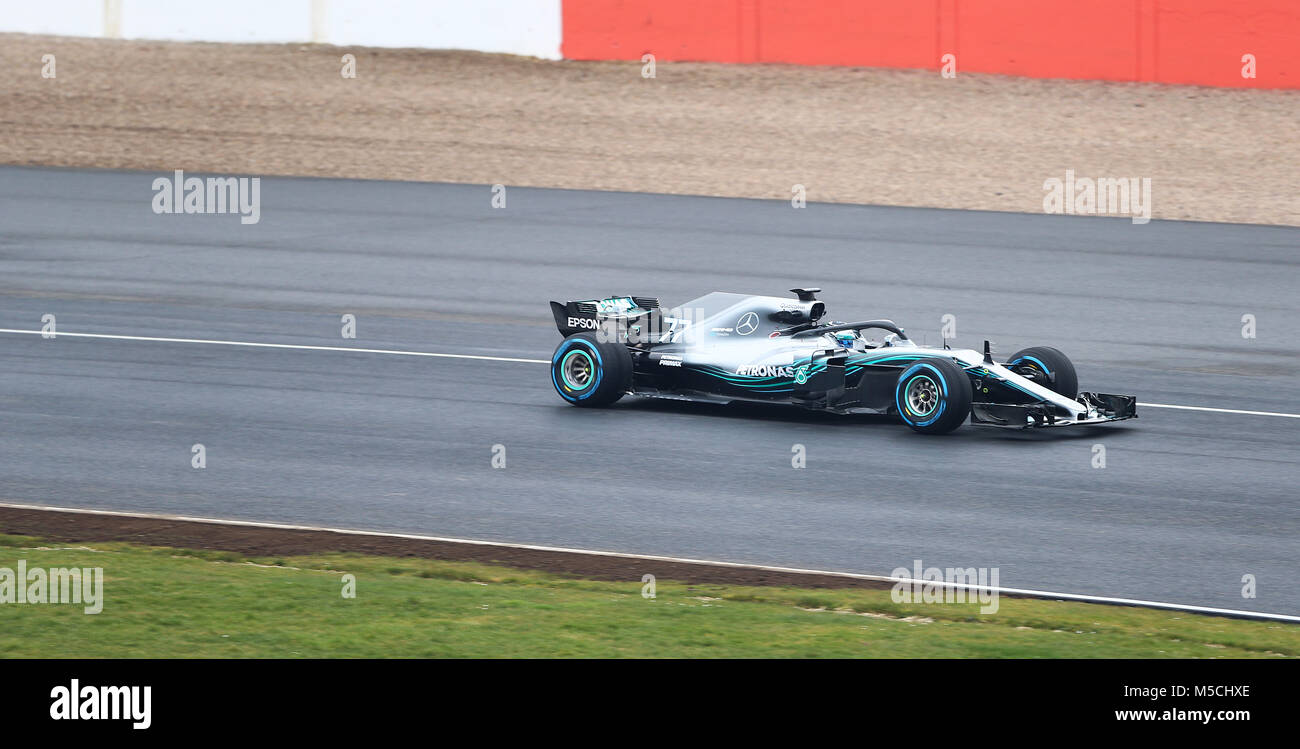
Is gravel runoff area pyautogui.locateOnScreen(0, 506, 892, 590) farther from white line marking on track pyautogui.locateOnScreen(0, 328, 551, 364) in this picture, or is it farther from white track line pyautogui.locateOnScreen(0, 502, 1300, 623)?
white line marking on track pyautogui.locateOnScreen(0, 328, 551, 364)

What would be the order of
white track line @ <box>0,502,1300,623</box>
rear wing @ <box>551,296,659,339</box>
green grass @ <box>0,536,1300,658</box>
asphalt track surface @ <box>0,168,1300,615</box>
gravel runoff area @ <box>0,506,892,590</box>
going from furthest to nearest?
rear wing @ <box>551,296,659,339</box> → asphalt track surface @ <box>0,168,1300,615</box> → gravel runoff area @ <box>0,506,892,590</box> → white track line @ <box>0,502,1300,623</box> → green grass @ <box>0,536,1300,658</box>

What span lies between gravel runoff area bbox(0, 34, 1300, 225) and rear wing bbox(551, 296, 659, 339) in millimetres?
13157

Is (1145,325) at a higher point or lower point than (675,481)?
higher

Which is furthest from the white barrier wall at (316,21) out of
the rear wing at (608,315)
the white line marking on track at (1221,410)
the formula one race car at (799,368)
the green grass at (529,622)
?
the green grass at (529,622)

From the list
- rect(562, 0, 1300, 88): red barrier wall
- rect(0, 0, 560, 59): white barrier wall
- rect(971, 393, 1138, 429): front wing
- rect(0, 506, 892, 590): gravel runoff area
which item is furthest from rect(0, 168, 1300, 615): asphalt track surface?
rect(0, 0, 560, 59): white barrier wall

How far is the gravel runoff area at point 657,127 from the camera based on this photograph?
30.2 meters

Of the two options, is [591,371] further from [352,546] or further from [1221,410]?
[1221,410]

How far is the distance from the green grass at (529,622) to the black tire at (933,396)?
4.07m

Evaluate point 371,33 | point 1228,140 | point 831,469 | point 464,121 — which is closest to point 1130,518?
point 831,469

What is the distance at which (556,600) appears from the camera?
1055 centimetres

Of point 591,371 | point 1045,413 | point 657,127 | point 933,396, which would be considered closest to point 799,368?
point 933,396

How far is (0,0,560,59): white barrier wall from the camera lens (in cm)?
3803

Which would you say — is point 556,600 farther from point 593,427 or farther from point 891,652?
point 593,427
